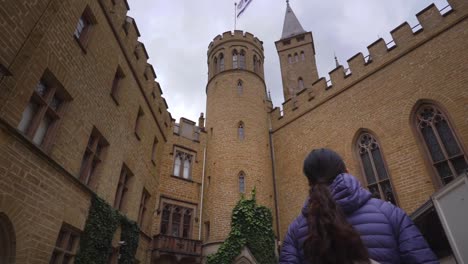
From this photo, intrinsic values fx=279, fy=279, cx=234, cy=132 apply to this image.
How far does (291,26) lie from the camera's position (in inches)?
1153

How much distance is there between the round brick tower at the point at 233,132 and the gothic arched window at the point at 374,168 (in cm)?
530

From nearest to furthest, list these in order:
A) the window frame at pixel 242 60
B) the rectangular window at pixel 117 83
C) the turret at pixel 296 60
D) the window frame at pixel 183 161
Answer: the rectangular window at pixel 117 83 → the window frame at pixel 183 161 → the window frame at pixel 242 60 → the turret at pixel 296 60

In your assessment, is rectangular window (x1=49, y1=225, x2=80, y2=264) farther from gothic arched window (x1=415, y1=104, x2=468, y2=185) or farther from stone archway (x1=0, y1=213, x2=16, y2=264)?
gothic arched window (x1=415, y1=104, x2=468, y2=185)

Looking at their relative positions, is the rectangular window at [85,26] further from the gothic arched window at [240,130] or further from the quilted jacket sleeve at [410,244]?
the gothic arched window at [240,130]

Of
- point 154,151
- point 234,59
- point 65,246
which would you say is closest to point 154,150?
point 154,151

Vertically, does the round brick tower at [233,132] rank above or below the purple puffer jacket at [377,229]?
above

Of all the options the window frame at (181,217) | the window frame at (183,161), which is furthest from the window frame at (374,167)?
the window frame at (183,161)

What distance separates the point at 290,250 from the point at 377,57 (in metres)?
13.6

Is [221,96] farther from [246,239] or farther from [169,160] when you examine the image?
[246,239]

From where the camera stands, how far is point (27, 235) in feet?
17.4

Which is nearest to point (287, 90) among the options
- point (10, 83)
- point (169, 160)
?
point (169, 160)

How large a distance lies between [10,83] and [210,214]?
36.2ft

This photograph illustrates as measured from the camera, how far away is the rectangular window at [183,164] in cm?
1560

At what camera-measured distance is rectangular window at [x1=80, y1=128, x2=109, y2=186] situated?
25.2ft
